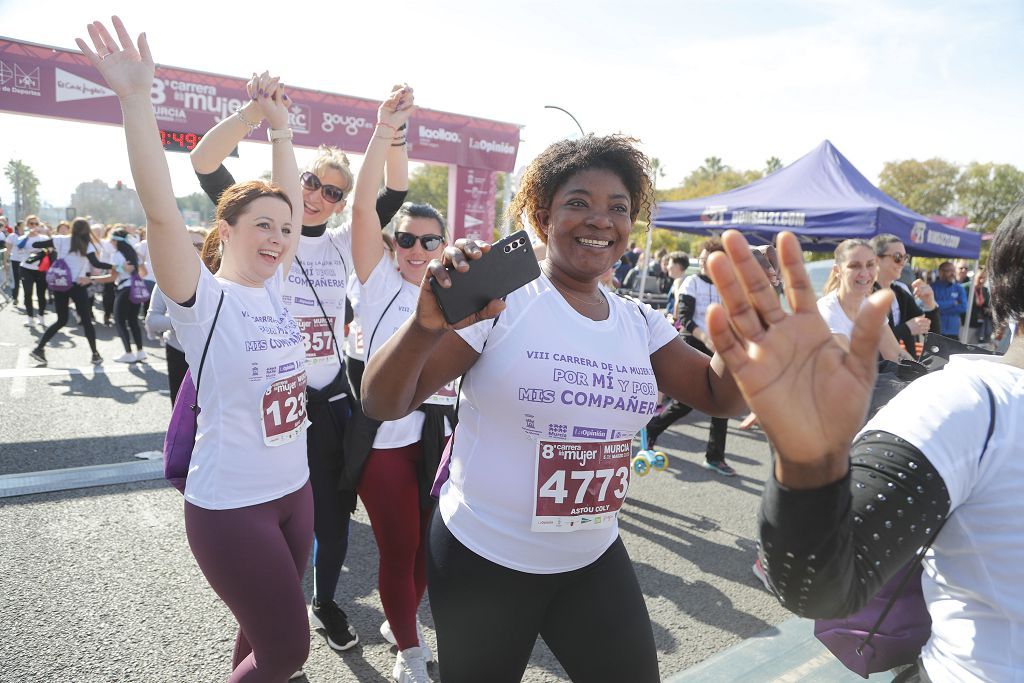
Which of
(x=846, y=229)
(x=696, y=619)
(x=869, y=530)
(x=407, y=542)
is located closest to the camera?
(x=869, y=530)

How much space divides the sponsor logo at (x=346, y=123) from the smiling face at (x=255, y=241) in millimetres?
12471

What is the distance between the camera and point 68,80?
11.6m

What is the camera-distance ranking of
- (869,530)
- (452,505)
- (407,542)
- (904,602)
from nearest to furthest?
(869,530)
(904,602)
(452,505)
(407,542)

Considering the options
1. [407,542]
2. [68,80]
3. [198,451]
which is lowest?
[407,542]

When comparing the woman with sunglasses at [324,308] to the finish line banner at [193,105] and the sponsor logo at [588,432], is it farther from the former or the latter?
the finish line banner at [193,105]

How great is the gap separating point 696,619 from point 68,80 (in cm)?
1358

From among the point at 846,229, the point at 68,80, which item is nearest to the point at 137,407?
the point at 68,80

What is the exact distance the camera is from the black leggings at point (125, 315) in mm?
9008

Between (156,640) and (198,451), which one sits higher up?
(198,451)

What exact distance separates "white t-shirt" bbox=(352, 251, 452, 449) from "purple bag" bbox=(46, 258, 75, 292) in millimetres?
7979

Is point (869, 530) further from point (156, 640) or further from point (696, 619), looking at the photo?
point (156, 640)

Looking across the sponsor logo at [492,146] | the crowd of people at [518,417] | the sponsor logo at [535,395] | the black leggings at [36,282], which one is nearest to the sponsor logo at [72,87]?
the black leggings at [36,282]

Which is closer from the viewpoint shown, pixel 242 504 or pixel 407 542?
pixel 242 504

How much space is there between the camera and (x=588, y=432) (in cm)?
172
